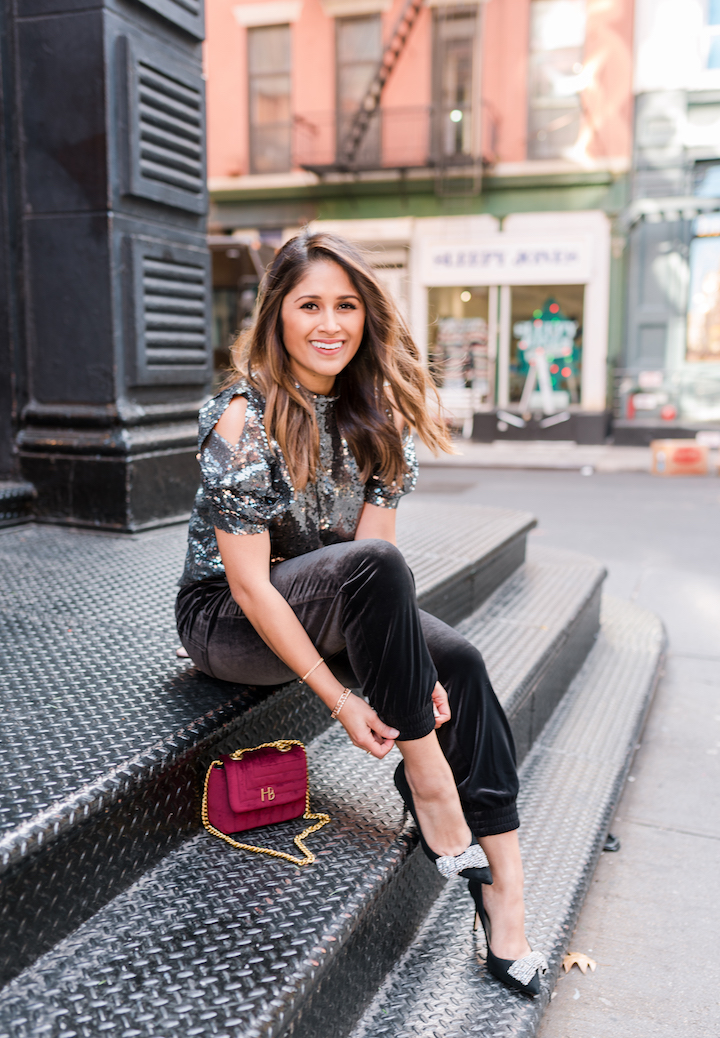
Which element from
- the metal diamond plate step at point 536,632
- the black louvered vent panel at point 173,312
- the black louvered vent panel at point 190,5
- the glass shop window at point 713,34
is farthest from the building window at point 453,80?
the metal diamond plate step at point 536,632

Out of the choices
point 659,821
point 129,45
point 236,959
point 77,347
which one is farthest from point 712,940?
point 129,45

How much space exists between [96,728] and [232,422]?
690 millimetres

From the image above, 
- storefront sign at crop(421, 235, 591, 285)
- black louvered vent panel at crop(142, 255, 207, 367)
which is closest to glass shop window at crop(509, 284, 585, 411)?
storefront sign at crop(421, 235, 591, 285)

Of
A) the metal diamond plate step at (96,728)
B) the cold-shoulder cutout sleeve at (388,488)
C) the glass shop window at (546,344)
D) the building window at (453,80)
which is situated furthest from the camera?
the glass shop window at (546,344)

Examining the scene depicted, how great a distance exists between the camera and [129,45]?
3.40 m

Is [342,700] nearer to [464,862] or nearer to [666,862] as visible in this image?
[464,862]

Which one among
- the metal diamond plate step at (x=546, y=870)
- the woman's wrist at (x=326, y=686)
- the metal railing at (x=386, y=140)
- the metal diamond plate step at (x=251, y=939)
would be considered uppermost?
the metal railing at (x=386, y=140)

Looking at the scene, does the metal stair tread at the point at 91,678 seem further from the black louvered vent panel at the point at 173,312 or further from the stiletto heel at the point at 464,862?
the black louvered vent panel at the point at 173,312

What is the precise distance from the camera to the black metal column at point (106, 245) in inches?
134

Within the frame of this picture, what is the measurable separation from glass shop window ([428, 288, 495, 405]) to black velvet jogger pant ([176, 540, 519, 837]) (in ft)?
44.3

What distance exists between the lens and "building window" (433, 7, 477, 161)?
14.6 metres

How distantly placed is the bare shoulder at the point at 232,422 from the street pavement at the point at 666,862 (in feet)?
4.47

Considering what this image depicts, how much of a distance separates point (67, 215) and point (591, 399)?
12.4 m

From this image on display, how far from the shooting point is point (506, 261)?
14797 millimetres
